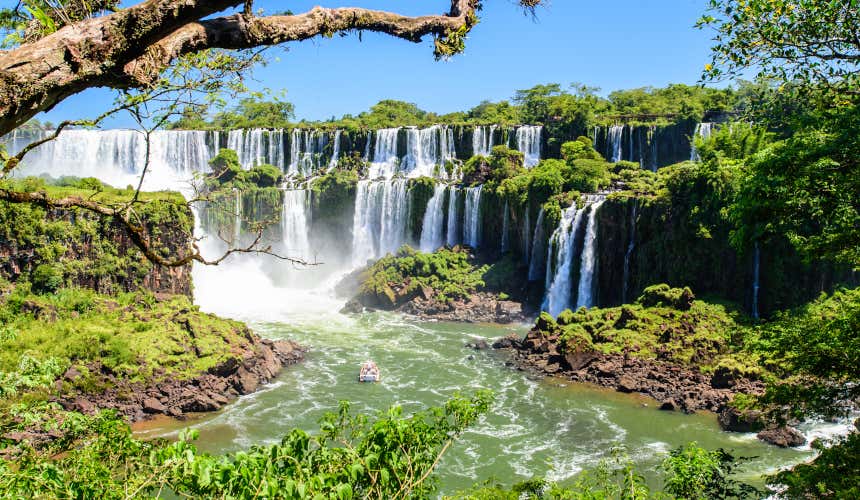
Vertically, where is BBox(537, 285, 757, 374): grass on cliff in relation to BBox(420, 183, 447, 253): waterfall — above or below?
below

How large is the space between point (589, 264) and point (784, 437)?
13.3 metres

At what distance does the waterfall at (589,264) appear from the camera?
27792mm

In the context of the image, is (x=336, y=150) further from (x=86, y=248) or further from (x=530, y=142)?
(x=86, y=248)

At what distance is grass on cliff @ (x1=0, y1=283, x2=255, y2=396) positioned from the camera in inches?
697

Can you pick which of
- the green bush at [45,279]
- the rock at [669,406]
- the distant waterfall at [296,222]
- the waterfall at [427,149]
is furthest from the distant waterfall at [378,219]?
the rock at [669,406]

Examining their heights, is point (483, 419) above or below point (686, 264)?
below

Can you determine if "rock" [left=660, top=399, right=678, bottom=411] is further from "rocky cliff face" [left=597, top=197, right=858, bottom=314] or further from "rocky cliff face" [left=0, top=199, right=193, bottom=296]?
"rocky cliff face" [left=0, top=199, right=193, bottom=296]

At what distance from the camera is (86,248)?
22688mm

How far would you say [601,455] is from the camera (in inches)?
602

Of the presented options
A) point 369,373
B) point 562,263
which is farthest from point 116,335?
point 562,263

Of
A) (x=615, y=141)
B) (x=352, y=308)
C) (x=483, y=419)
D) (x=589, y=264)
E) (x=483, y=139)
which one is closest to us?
(x=483, y=419)

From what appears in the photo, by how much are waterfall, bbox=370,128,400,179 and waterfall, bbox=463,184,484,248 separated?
9604mm

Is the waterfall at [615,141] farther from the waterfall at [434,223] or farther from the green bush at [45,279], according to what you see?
the green bush at [45,279]

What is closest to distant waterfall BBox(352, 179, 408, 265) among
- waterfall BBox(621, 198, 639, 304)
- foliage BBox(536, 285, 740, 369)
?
waterfall BBox(621, 198, 639, 304)
